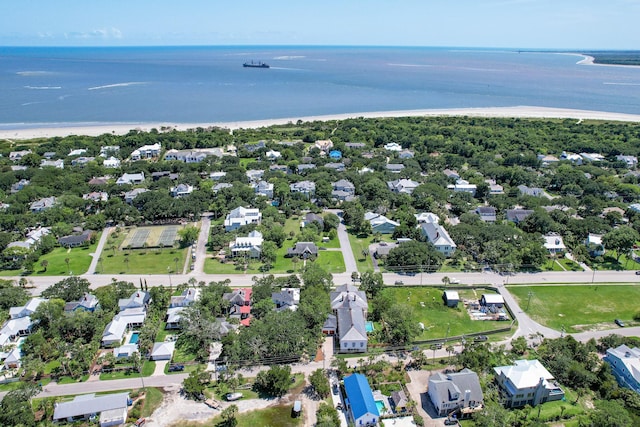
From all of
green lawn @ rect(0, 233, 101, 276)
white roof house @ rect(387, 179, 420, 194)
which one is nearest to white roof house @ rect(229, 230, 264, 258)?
green lawn @ rect(0, 233, 101, 276)

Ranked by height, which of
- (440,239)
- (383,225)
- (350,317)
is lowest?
(383,225)

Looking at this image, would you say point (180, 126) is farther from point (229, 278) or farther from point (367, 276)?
point (367, 276)

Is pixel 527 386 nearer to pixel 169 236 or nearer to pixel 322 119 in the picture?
pixel 169 236

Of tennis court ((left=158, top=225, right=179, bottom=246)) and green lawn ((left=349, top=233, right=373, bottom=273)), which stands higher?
green lawn ((left=349, top=233, right=373, bottom=273))

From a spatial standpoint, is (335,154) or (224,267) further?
(335,154)

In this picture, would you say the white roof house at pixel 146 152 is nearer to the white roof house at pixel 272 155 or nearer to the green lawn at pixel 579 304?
the white roof house at pixel 272 155

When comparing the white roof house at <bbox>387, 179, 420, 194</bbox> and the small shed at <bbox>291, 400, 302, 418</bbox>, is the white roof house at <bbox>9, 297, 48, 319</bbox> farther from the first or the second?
the white roof house at <bbox>387, 179, 420, 194</bbox>

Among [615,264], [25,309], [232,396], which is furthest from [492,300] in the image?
[25,309]
